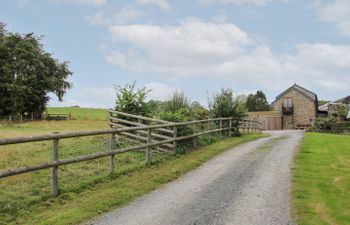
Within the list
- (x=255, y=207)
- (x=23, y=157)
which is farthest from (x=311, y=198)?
(x=23, y=157)

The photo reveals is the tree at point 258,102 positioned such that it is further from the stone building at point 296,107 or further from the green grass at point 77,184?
the green grass at point 77,184

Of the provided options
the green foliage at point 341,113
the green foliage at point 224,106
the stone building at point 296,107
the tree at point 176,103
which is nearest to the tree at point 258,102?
the stone building at point 296,107

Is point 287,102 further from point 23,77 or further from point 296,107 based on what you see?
point 23,77

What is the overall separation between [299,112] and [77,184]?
58.8 metres

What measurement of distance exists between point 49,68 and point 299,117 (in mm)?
38993

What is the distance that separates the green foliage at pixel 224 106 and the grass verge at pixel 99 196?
1399 cm

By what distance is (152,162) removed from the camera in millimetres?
13648

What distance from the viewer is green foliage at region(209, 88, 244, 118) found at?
27422mm

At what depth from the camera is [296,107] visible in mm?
64938

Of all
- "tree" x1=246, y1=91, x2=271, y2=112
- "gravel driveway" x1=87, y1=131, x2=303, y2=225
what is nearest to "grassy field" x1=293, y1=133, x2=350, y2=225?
"gravel driveway" x1=87, y1=131, x2=303, y2=225

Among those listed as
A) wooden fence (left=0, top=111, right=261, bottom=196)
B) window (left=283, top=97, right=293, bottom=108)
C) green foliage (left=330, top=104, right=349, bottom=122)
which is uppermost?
window (left=283, top=97, right=293, bottom=108)

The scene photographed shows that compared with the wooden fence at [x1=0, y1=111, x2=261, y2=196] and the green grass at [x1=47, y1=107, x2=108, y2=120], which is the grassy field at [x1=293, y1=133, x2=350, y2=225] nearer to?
the wooden fence at [x1=0, y1=111, x2=261, y2=196]

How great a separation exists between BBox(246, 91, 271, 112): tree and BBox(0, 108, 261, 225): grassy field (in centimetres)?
8254

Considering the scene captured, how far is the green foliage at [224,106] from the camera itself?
27422mm
